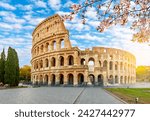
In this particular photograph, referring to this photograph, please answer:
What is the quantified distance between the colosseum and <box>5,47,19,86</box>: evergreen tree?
7136 millimetres

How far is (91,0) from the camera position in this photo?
4.89 meters

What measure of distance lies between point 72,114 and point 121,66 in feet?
118

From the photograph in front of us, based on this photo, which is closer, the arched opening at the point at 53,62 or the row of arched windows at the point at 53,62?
the row of arched windows at the point at 53,62

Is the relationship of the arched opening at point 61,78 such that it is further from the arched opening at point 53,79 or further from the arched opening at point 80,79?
the arched opening at point 80,79

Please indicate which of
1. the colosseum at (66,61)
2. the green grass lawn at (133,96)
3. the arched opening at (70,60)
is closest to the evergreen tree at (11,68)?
the colosseum at (66,61)

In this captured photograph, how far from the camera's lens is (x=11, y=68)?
2766 centimetres

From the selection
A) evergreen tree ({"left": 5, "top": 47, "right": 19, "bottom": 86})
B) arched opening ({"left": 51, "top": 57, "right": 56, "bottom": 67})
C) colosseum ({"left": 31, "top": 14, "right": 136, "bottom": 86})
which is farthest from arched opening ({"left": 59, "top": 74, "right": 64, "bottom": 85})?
evergreen tree ({"left": 5, "top": 47, "right": 19, "bottom": 86})

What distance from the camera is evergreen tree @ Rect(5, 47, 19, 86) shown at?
90.4 feet

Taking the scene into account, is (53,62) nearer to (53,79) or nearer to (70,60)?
(53,79)

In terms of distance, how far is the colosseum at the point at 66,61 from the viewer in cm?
3225

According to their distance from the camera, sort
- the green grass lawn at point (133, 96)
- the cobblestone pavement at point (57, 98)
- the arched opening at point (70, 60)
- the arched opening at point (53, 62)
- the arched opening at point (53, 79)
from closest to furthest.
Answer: the cobblestone pavement at point (57, 98) → the green grass lawn at point (133, 96) → the arched opening at point (70, 60) → the arched opening at point (53, 79) → the arched opening at point (53, 62)

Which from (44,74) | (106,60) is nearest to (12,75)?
(44,74)

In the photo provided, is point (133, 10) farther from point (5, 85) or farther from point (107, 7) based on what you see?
point (5, 85)

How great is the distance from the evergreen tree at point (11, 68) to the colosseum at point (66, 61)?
7.14 metres
